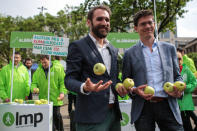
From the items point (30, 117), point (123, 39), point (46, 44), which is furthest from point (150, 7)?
point (30, 117)

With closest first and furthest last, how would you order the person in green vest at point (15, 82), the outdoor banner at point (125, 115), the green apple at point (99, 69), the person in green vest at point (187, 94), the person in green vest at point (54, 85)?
the green apple at point (99, 69), the person in green vest at point (187, 94), the outdoor banner at point (125, 115), the person in green vest at point (15, 82), the person in green vest at point (54, 85)

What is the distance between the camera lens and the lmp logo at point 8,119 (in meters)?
4.73

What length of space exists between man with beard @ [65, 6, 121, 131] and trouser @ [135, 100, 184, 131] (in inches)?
11.3

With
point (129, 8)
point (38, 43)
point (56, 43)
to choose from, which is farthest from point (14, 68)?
point (129, 8)

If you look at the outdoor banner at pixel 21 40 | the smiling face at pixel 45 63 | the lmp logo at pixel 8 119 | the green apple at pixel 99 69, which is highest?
the outdoor banner at pixel 21 40

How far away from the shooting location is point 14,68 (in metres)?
5.44

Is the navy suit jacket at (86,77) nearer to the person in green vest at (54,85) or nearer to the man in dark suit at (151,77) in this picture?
the man in dark suit at (151,77)

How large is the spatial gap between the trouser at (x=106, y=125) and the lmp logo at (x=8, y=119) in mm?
3150

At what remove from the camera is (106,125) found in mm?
2168

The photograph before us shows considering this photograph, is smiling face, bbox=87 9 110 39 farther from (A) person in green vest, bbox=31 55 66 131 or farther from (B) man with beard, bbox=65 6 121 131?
(A) person in green vest, bbox=31 55 66 131

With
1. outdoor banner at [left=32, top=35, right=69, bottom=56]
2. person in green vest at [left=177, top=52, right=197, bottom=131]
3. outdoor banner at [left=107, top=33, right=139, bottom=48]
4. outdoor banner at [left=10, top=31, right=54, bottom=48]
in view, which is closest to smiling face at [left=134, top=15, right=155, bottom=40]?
person in green vest at [left=177, top=52, right=197, bottom=131]

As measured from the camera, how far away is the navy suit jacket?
2.09 meters

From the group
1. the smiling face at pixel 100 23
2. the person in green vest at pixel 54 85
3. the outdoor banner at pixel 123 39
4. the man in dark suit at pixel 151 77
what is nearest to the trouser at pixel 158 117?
the man in dark suit at pixel 151 77

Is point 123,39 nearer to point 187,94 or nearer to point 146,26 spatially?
point 187,94
